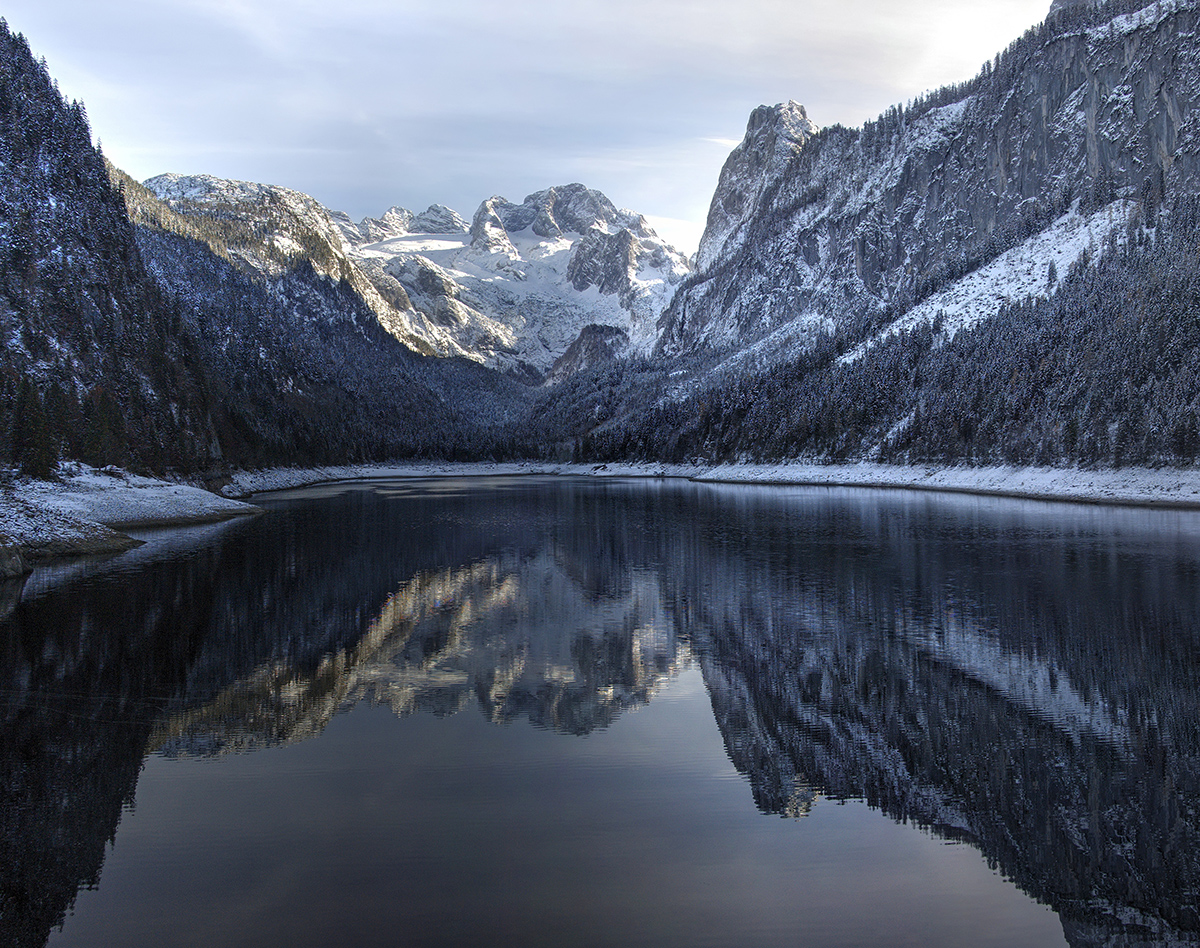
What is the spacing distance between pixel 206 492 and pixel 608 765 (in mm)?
69290

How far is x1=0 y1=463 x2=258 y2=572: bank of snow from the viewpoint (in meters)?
42.3

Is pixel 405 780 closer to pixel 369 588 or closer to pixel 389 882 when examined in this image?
pixel 389 882

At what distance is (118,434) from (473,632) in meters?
63.3

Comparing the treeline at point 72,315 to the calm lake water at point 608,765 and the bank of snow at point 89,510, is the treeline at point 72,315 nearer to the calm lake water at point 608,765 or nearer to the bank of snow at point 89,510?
the bank of snow at point 89,510

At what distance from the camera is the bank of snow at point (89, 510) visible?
42.3 m

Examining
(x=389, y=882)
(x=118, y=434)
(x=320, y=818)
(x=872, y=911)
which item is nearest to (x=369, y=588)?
(x=320, y=818)

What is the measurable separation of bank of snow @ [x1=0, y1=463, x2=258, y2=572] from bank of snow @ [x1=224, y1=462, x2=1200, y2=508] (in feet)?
97.6

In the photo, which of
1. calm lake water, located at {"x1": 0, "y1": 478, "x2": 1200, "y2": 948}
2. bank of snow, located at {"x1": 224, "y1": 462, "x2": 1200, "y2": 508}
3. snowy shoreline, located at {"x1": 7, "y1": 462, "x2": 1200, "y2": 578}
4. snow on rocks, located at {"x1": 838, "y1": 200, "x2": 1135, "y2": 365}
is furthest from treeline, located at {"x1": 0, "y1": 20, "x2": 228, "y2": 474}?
snow on rocks, located at {"x1": 838, "y1": 200, "x2": 1135, "y2": 365}

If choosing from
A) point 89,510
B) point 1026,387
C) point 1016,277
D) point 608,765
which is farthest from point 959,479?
point 608,765

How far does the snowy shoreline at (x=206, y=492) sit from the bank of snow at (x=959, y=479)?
13cm

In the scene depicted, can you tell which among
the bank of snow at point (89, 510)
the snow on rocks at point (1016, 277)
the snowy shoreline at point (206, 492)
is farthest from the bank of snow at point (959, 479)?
the snow on rocks at point (1016, 277)

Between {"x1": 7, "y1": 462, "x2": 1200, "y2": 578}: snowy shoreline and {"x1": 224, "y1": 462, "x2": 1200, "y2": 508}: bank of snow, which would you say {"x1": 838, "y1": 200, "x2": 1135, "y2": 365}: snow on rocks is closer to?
{"x1": 224, "y1": 462, "x2": 1200, "y2": 508}: bank of snow

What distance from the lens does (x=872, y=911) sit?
30.9 ft

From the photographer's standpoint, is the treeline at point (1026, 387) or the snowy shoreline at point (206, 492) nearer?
the snowy shoreline at point (206, 492)
